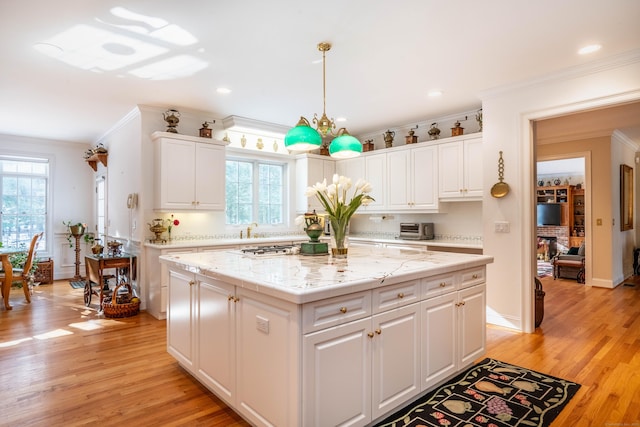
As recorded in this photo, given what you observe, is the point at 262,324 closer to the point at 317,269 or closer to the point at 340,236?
the point at 317,269

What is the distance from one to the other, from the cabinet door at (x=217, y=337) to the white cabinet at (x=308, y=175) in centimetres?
372

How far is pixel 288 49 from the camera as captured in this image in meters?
3.04

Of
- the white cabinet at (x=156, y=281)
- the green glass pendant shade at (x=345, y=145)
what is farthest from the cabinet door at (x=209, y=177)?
the green glass pendant shade at (x=345, y=145)

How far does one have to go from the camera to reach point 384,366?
2066 mm

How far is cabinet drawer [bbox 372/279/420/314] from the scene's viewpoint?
2031 millimetres

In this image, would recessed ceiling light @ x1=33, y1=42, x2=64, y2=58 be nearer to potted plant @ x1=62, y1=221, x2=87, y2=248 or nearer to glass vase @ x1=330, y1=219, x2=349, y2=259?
glass vase @ x1=330, y1=219, x2=349, y2=259

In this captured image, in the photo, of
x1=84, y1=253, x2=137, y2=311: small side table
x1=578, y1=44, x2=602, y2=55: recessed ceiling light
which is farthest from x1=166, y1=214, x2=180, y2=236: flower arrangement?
x1=578, y1=44, x2=602, y2=55: recessed ceiling light

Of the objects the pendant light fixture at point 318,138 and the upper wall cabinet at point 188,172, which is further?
the upper wall cabinet at point 188,172

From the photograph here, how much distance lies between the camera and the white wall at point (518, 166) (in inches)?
136

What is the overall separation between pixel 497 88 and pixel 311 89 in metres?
2.07

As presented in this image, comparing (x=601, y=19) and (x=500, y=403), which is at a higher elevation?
(x=601, y=19)

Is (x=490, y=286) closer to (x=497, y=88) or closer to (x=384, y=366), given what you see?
(x=497, y=88)

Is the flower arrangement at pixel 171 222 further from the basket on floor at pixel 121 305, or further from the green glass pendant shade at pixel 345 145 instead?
the green glass pendant shade at pixel 345 145

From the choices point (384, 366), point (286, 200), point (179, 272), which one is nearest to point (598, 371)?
point (384, 366)
